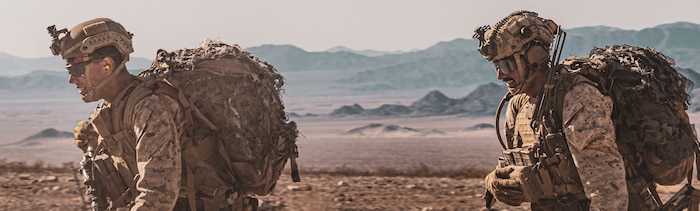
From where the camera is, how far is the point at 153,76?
23.1 feet

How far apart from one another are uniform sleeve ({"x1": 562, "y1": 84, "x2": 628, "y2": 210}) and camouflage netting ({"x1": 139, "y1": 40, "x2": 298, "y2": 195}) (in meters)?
2.52

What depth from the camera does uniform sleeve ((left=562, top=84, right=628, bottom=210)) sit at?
19.9ft

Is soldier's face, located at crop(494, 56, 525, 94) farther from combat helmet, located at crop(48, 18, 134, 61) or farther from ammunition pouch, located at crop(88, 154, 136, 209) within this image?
ammunition pouch, located at crop(88, 154, 136, 209)

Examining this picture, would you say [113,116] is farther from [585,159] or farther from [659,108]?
[659,108]

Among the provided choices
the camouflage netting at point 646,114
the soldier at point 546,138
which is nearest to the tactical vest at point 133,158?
the soldier at point 546,138

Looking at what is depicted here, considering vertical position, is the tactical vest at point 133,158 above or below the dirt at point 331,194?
above

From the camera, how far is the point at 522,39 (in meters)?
6.66

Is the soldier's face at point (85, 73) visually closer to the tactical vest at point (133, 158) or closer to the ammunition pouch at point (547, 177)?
the tactical vest at point (133, 158)

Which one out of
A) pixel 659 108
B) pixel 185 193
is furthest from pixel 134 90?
pixel 659 108

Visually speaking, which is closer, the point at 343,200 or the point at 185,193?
the point at 185,193

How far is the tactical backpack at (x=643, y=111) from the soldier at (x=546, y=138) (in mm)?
196

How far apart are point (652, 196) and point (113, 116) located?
439 centimetres

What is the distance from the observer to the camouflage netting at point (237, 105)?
7168mm

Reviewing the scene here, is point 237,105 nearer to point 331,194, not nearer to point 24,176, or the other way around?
point 331,194
